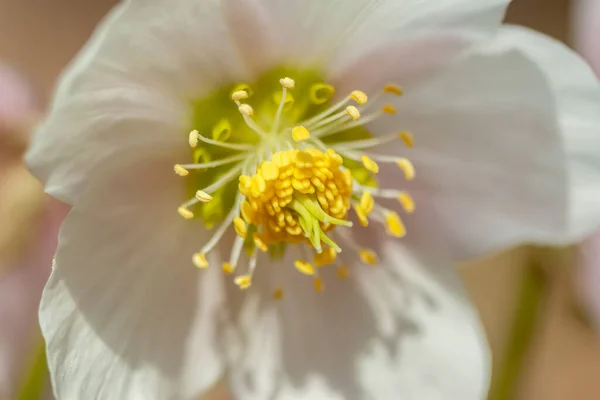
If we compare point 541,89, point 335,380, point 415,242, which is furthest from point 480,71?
point 335,380

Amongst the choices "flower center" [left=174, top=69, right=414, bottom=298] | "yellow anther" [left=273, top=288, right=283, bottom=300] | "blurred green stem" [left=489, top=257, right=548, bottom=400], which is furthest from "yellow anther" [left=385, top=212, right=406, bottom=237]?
"blurred green stem" [left=489, top=257, right=548, bottom=400]

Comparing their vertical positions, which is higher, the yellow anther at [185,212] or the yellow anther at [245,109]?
the yellow anther at [245,109]

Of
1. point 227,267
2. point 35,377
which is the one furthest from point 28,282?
point 227,267

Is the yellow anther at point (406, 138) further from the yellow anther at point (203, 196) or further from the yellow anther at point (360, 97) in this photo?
the yellow anther at point (203, 196)

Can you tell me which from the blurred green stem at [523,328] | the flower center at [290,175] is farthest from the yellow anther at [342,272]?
the blurred green stem at [523,328]

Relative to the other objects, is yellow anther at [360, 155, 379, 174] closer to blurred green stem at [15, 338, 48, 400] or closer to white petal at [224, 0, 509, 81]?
white petal at [224, 0, 509, 81]

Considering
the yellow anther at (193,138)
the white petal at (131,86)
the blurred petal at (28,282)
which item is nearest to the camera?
the white petal at (131,86)
